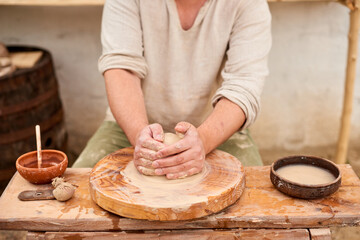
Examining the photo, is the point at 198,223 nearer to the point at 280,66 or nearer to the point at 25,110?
the point at 25,110

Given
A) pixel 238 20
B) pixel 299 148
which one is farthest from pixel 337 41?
pixel 238 20

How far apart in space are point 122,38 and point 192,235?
94cm

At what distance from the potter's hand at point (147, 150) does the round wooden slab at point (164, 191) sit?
3 cm

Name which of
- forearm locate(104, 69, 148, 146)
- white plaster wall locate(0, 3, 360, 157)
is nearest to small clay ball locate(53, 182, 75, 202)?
forearm locate(104, 69, 148, 146)

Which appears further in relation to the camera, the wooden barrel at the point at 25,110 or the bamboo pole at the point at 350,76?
the bamboo pole at the point at 350,76

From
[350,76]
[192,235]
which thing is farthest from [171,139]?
[350,76]

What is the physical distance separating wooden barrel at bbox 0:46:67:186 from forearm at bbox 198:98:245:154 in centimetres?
130

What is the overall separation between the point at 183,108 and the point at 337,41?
166 centimetres

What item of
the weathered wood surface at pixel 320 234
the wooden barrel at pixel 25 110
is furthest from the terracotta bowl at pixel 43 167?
the wooden barrel at pixel 25 110

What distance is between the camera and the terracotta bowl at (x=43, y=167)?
140cm

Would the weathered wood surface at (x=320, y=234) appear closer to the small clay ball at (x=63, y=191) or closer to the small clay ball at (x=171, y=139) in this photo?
the small clay ball at (x=171, y=139)

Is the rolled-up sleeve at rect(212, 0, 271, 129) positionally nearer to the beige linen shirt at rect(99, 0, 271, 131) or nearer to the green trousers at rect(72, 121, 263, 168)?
the beige linen shirt at rect(99, 0, 271, 131)

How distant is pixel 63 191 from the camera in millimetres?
Answer: 1319

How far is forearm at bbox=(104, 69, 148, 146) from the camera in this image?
1.62 meters
